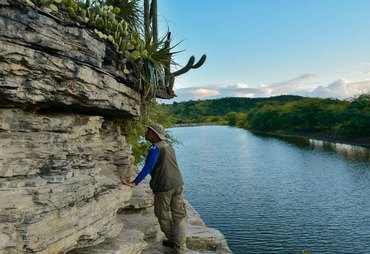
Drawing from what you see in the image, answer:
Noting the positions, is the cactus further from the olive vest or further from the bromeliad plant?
the olive vest

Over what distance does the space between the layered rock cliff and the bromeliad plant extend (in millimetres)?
316

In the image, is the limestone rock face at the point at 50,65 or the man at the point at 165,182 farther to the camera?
the man at the point at 165,182

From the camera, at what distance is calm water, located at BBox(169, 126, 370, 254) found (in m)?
22.6

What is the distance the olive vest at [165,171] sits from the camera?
7543 mm

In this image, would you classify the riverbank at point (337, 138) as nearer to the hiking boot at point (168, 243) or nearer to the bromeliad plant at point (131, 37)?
the bromeliad plant at point (131, 37)

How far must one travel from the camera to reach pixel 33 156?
20.0ft

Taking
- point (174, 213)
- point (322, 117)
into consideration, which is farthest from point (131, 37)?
point (322, 117)

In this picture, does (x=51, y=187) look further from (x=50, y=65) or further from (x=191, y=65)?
(x=191, y=65)

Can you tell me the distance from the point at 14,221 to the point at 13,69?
6.80 feet

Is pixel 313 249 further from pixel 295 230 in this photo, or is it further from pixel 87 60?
pixel 87 60

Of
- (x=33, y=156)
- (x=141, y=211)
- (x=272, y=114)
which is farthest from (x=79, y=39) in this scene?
(x=272, y=114)

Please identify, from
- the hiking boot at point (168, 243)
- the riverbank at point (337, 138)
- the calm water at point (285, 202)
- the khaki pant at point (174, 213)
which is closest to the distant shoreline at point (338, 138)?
the riverbank at point (337, 138)

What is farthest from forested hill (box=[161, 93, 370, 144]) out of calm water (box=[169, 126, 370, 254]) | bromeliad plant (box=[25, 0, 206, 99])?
bromeliad plant (box=[25, 0, 206, 99])

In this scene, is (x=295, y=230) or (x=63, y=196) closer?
(x=63, y=196)
